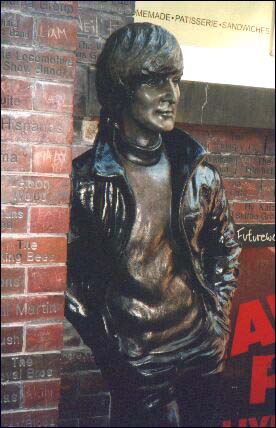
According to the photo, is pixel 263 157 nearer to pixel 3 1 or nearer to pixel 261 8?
pixel 261 8

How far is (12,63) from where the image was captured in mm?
2186

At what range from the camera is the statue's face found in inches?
99.7

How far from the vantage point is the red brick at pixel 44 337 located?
230 cm

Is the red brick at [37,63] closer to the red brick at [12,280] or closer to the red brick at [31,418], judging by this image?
the red brick at [12,280]

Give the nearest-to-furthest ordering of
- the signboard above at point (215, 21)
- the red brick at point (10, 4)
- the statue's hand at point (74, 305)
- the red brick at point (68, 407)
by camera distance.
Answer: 1. the red brick at point (10, 4)
2. the statue's hand at point (74, 305)
3. the red brick at point (68, 407)
4. the signboard above at point (215, 21)

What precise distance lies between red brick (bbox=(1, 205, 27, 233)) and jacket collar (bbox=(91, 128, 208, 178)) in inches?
17.0

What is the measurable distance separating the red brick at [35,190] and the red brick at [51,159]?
0.03 meters

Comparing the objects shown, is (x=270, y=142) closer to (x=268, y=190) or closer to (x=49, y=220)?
(x=268, y=190)

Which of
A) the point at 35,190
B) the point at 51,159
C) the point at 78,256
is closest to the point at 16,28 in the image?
the point at 51,159

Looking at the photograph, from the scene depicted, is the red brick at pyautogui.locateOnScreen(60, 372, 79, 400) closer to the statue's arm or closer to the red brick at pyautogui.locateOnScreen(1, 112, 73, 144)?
the statue's arm

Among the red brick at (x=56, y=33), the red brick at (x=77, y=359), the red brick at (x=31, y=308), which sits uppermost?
the red brick at (x=56, y=33)

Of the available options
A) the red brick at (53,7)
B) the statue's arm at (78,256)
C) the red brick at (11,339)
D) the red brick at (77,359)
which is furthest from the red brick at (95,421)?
the red brick at (53,7)

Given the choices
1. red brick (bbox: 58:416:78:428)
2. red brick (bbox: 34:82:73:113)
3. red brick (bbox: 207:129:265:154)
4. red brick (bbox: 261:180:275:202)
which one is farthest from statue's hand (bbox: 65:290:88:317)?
red brick (bbox: 261:180:275:202)

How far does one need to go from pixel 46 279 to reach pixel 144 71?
0.91 m
